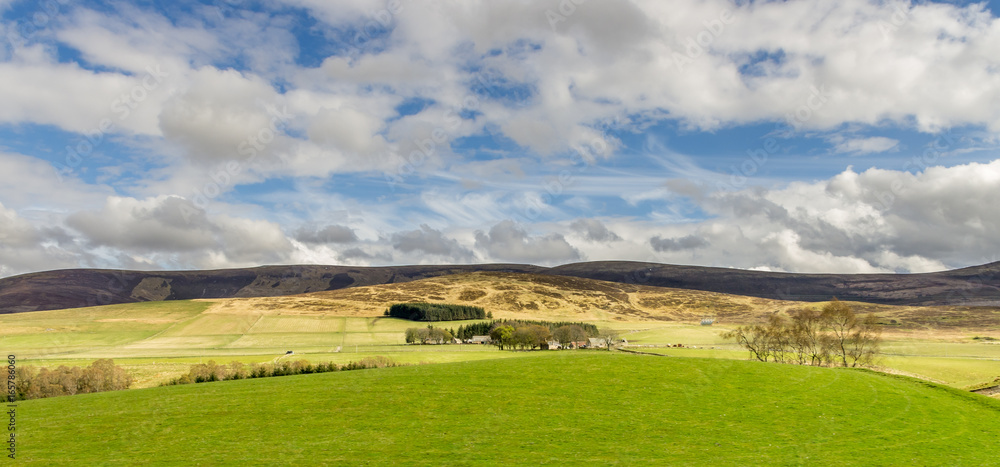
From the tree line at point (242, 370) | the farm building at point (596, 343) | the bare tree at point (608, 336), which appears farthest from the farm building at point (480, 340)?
the tree line at point (242, 370)

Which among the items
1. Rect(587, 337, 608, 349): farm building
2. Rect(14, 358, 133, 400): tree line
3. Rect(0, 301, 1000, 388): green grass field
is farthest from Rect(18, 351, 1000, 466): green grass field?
Rect(587, 337, 608, 349): farm building

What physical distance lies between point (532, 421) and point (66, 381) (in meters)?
52.8

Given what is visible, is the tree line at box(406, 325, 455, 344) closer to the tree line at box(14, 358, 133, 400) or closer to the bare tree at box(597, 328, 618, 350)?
the bare tree at box(597, 328, 618, 350)

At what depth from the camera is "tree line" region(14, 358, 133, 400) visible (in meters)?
50.6

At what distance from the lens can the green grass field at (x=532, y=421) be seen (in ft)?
79.9

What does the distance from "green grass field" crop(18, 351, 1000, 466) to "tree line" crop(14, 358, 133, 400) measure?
15.6 m

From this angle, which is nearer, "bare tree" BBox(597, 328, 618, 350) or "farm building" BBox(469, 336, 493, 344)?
"bare tree" BBox(597, 328, 618, 350)

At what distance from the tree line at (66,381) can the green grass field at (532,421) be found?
15630mm

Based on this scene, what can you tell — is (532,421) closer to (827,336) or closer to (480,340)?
(827,336)

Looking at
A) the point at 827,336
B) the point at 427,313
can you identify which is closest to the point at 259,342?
the point at 427,313

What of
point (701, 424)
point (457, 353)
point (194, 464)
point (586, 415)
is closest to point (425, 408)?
point (586, 415)

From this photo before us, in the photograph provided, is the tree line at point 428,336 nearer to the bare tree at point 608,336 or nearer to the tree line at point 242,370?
the bare tree at point 608,336

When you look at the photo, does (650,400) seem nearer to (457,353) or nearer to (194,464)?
(194,464)

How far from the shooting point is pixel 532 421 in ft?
99.3
